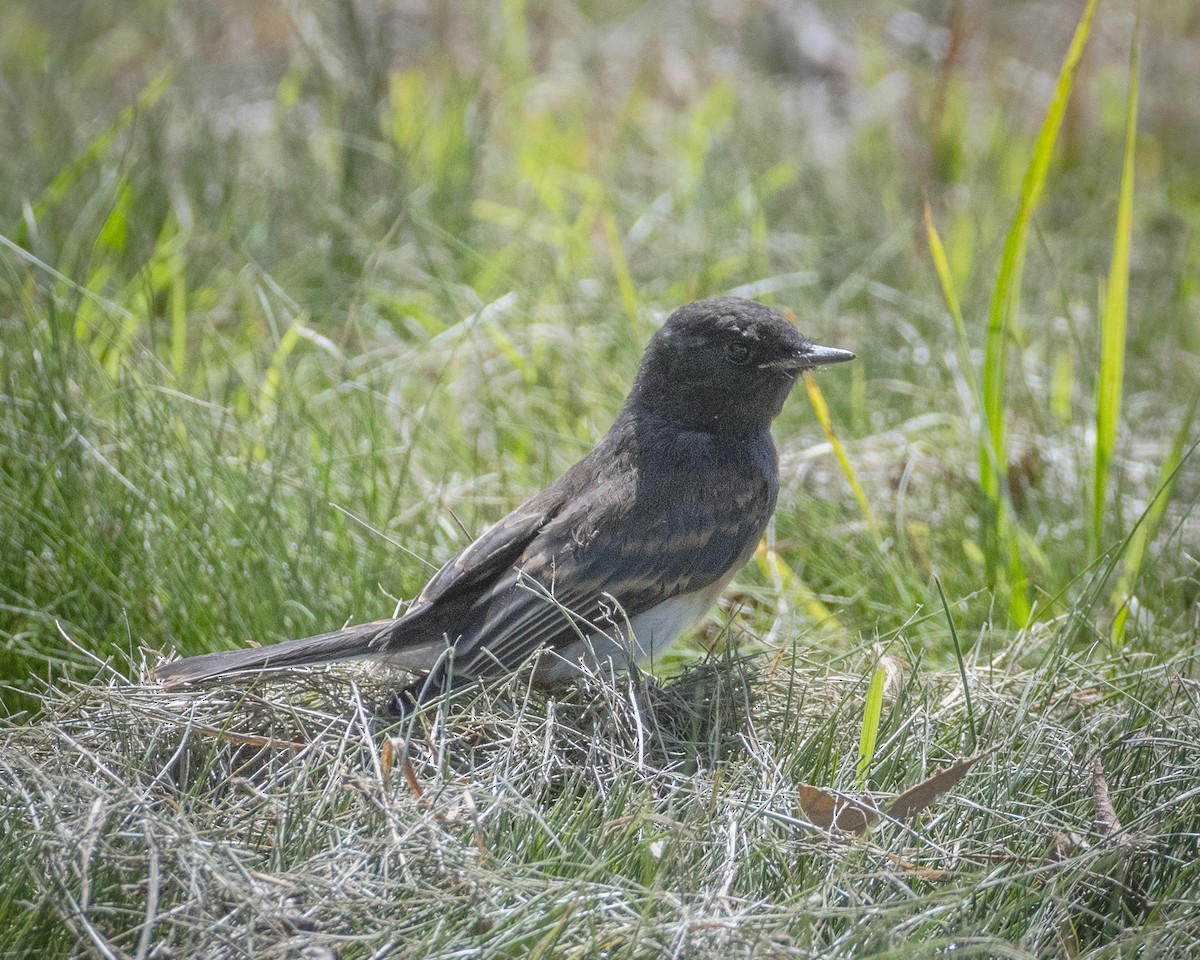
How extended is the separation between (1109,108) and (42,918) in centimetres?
747

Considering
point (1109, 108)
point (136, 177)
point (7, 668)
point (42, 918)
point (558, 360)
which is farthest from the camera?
point (1109, 108)

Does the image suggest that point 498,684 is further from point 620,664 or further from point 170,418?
point 170,418

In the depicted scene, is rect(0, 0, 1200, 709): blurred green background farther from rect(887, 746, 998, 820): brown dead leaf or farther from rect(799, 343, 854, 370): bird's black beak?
rect(799, 343, 854, 370): bird's black beak

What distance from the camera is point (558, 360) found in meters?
4.89

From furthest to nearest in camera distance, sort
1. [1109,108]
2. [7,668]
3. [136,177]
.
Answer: [1109,108], [136,177], [7,668]

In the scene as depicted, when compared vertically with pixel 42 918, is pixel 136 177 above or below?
above

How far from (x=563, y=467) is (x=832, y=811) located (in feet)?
6.78

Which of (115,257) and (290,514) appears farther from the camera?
(115,257)

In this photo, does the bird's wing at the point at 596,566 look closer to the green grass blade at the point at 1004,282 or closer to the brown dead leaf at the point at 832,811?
the brown dead leaf at the point at 832,811

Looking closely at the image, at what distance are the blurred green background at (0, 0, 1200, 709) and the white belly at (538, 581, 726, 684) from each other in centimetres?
35

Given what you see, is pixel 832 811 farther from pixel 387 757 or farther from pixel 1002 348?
pixel 1002 348

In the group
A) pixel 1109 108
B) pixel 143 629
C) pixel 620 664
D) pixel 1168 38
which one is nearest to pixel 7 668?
pixel 143 629

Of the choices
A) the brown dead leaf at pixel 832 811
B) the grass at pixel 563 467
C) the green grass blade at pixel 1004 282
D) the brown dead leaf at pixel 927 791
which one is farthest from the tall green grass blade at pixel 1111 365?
the brown dead leaf at pixel 832 811

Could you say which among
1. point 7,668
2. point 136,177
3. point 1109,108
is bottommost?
point 7,668
